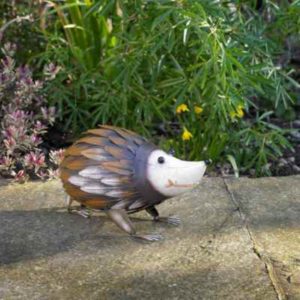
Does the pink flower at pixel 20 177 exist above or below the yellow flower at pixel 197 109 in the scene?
below

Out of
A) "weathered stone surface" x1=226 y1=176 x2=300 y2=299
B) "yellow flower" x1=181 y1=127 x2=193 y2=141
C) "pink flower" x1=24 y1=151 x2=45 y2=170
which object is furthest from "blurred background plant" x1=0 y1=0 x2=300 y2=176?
"pink flower" x1=24 y1=151 x2=45 y2=170

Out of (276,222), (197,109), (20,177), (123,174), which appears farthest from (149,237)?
(197,109)

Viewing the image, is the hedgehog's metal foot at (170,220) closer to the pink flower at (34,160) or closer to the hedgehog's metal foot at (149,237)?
the hedgehog's metal foot at (149,237)

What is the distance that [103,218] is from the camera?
291cm

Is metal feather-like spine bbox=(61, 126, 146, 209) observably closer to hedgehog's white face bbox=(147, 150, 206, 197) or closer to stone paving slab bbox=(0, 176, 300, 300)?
hedgehog's white face bbox=(147, 150, 206, 197)

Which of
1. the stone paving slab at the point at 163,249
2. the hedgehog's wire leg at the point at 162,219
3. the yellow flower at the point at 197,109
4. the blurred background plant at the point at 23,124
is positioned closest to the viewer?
the stone paving slab at the point at 163,249

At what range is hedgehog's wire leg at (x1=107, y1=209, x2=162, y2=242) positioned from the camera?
2.63 metres

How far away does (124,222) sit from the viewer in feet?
8.71

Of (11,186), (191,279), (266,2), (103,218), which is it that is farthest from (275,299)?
(266,2)

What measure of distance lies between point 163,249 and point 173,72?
1.16m

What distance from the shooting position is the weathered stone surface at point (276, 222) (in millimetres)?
2455

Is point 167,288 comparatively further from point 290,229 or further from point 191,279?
point 290,229

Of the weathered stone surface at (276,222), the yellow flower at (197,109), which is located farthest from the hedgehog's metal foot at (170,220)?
the yellow flower at (197,109)

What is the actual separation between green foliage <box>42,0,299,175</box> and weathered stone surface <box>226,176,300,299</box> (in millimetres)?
365
